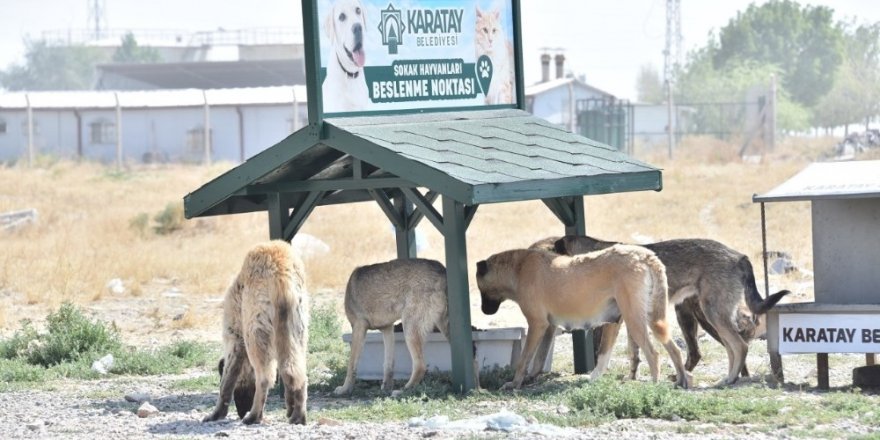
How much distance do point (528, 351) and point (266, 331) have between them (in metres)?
2.97

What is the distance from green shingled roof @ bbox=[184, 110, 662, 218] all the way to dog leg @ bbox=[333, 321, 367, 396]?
49.4 inches

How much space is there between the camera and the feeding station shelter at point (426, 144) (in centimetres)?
1276

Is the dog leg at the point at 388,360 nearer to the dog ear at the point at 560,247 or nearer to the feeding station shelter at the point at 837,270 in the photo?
the dog ear at the point at 560,247

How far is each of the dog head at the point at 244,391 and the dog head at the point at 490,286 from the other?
Result: 2940mm

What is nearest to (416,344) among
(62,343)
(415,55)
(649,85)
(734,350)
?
(415,55)

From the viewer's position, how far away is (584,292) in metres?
13.1

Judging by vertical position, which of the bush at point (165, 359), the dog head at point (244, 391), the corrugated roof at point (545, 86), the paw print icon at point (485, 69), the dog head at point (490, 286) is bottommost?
the bush at point (165, 359)

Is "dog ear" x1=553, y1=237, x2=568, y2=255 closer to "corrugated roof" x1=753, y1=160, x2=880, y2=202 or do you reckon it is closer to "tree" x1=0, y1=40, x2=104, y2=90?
"corrugated roof" x1=753, y1=160, x2=880, y2=202

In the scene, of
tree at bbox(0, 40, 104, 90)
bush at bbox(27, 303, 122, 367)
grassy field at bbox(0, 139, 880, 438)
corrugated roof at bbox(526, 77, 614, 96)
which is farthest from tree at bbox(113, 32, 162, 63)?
bush at bbox(27, 303, 122, 367)

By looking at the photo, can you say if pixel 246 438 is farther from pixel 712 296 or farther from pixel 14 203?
pixel 14 203

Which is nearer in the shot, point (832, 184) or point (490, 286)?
point (832, 184)

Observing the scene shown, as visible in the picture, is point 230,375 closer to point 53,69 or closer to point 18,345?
point 18,345

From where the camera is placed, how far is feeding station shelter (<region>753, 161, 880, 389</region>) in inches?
497

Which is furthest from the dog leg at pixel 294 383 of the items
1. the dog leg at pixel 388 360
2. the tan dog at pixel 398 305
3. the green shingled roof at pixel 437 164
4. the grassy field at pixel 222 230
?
the grassy field at pixel 222 230
